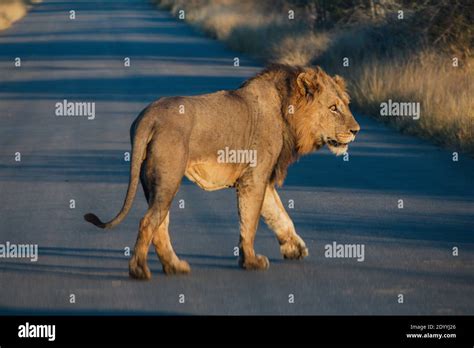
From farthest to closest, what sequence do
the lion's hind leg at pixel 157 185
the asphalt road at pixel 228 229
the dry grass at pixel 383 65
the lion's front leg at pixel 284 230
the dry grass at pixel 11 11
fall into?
the dry grass at pixel 11 11
the dry grass at pixel 383 65
the lion's front leg at pixel 284 230
the lion's hind leg at pixel 157 185
the asphalt road at pixel 228 229

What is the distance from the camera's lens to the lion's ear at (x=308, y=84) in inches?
396

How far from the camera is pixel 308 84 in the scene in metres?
10.0

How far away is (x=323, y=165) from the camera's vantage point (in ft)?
51.0

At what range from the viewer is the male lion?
927 centimetres

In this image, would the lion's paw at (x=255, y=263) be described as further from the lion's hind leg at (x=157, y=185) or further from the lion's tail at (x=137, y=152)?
the lion's tail at (x=137, y=152)

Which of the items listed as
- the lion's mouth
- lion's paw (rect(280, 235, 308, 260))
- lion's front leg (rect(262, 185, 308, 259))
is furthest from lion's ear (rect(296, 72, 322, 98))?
lion's paw (rect(280, 235, 308, 260))

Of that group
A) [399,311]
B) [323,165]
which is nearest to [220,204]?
[323,165]

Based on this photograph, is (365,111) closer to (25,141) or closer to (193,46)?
(25,141)

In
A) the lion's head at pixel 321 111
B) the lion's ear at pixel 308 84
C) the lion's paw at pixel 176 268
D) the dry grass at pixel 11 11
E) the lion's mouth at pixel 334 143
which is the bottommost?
the lion's paw at pixel 176 268

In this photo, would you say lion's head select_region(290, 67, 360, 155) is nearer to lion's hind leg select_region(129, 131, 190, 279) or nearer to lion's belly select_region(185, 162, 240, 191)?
lion's belly select_region(185, 162, 240, 191)

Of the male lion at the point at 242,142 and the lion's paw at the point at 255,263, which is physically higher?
the male lion at the point at 242,142

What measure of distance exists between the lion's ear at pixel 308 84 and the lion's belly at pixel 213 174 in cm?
89

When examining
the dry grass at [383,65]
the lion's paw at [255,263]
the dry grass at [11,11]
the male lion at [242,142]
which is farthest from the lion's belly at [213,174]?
the dry grass at [11,11]

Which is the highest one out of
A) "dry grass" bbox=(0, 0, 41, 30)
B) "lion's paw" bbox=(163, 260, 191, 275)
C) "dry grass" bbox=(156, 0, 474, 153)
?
"dry grass" bbox=(0, 0, 41, 30)
